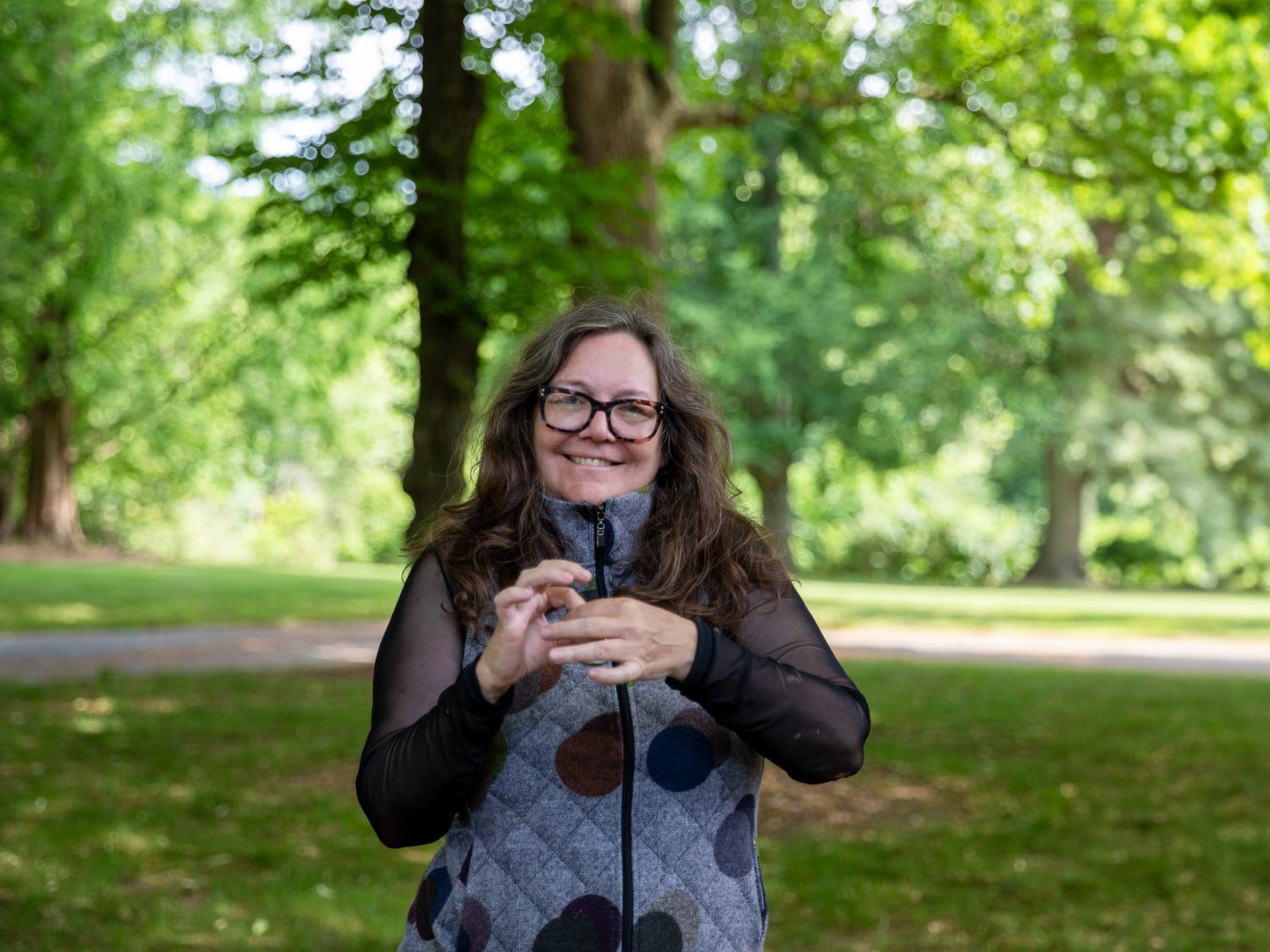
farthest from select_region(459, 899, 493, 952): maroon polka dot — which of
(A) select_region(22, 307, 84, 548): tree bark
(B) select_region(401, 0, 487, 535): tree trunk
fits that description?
(A) select_region(22, 307, 84, 548): tree bark

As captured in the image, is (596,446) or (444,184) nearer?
(596,446)

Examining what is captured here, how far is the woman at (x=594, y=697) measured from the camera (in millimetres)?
1946

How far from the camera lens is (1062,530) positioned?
109 feet

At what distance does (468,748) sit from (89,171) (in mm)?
19607

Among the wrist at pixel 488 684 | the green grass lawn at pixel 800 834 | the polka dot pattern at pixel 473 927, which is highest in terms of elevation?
the wrist at pixel 488 684

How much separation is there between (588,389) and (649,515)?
9.1 inches

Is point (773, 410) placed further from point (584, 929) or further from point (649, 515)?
point (584, 929)

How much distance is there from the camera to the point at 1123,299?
3020 cm

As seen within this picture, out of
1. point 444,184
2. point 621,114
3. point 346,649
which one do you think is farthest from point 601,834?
point 346,649

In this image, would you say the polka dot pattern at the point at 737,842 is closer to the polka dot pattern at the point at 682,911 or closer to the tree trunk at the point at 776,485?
the polka dot pattern at the point at 682,911

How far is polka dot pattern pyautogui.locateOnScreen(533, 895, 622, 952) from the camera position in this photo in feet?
6.69

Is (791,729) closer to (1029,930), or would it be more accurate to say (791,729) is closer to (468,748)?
(468,748)

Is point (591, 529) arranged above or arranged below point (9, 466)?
above

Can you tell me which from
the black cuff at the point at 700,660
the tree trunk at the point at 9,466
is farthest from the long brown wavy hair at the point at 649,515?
the tree trunk at the point at 9,466
